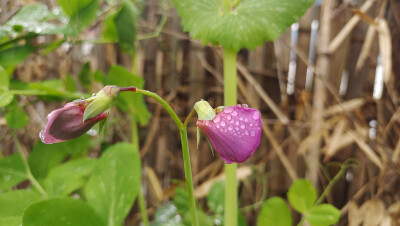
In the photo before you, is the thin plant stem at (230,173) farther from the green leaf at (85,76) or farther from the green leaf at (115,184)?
the green leaf at (85,76)

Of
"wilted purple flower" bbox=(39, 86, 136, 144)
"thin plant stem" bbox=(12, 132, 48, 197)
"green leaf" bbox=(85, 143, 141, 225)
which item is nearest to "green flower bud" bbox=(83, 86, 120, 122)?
"wilted purple flower" bbox=(39, 86, 136, 144)

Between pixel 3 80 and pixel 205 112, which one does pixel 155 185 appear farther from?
pixel 205 112

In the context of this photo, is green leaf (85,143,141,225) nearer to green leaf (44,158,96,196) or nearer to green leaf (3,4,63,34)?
green leaf (44,158,96,196)

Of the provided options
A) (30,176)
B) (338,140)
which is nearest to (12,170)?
(30,176)

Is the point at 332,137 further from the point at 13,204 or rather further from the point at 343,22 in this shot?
the point at 13,204

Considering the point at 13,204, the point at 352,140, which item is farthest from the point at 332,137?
the point at 13,204
